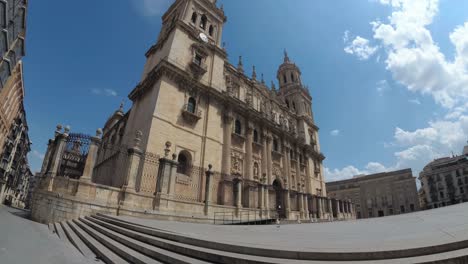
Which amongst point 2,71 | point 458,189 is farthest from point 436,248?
point 458,189

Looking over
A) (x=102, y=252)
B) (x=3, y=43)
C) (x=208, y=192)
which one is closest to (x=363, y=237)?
(x=102, y=252)

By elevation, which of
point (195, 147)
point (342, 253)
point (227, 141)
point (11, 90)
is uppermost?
point (11, 90)

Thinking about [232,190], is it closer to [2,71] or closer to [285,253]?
[285,253]

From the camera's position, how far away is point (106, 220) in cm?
840

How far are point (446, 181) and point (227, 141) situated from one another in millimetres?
59459

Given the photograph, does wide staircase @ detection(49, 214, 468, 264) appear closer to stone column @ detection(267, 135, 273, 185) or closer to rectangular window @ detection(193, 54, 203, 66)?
rectangular window @ detection(193, 54, 203, 66)

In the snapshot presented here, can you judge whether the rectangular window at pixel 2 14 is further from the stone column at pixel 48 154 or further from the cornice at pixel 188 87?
the stone column at pixel 48 154

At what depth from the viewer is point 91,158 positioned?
10.7m

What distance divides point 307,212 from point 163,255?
20929 millimetres

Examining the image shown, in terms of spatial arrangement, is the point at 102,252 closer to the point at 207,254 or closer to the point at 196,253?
the point at 196,253

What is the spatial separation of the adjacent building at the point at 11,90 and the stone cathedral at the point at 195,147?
11494 mm

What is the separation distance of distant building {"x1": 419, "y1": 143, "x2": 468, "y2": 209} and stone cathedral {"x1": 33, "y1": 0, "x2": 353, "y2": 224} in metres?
38.7

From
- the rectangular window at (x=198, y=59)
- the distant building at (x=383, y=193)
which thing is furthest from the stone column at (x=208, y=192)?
the distant building at (x=383, y=193)

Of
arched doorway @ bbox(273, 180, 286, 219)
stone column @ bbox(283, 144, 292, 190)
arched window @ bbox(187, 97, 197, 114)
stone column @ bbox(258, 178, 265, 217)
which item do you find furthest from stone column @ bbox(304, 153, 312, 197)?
arched window @ bbox(187, 97, 197, 114)
